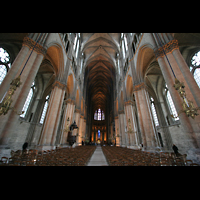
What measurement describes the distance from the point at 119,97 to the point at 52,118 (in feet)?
46.6

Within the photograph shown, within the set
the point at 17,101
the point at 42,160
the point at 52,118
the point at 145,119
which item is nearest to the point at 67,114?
the point at 52,118

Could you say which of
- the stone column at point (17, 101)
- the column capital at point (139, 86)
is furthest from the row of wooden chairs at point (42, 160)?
the column capital at point (139, 86)

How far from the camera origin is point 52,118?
381 inches

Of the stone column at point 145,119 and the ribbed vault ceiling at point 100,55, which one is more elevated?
the ribbed vault ceiling at point 100,55

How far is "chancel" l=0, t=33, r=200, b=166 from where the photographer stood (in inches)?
189

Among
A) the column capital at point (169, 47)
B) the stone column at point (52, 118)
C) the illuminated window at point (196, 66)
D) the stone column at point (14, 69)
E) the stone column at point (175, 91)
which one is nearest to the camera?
the stone column at point (175, 91)

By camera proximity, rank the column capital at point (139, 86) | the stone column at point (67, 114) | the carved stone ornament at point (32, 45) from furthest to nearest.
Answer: the stone column at point (67, 114) → the column capital at point (139, 86) → the carved stone ornament at point (32, 45)

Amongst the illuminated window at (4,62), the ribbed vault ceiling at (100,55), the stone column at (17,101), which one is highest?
the ribbed vault ceiling at (100,55)

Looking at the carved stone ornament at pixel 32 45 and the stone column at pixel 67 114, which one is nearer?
the carved stone ornament at pixel 32 45

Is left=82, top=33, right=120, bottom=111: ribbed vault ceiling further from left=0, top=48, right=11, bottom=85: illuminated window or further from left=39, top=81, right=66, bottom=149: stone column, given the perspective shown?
left=39, top=81, right=66, bottom=149: stone column

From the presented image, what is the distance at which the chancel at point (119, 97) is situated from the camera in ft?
15.7

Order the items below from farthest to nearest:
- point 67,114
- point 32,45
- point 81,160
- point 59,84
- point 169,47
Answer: point 67,114
point 59,84
point 169,47
point 32,45
point 81,160

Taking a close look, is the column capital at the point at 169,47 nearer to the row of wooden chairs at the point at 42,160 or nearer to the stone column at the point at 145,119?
the stone column at the point at 145,119

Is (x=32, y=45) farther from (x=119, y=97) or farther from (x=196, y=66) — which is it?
(x=119, y=97)
